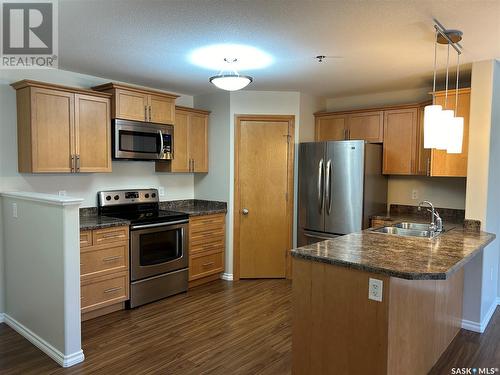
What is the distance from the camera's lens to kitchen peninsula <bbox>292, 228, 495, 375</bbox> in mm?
1984

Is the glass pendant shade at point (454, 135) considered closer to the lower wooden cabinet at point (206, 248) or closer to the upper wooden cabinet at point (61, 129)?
the lower wooden cabinet at point (206, 248)

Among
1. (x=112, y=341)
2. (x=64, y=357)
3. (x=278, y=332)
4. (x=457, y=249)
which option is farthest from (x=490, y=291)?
(x=64, y=357)

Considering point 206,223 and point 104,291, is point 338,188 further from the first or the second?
point 104,291

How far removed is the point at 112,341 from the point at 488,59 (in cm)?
395

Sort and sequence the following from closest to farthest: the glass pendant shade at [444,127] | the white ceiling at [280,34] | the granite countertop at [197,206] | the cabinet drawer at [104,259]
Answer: the white ceiling at [280,34]
the glass pendant shade at [444,127]
the cabinet drawer at [104,259]
the granite countertop at [197,206]

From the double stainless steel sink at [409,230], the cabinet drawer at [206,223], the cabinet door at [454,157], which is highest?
the cabinet door at [454,157]

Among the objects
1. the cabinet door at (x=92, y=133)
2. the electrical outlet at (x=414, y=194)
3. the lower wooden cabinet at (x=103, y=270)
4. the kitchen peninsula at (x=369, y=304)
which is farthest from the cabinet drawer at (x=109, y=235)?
the electrical outlet at (x=414, y=194)

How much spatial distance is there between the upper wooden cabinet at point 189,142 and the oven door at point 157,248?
0.77m

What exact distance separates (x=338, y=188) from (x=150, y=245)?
86.1 inches

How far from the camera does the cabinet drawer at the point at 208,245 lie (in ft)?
14.2

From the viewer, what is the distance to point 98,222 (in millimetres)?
3479

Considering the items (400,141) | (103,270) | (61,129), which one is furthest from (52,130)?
(400,141)

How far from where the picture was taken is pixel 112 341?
3.03 m

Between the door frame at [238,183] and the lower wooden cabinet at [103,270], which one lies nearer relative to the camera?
the lower wooden cabinet at [103,270]
